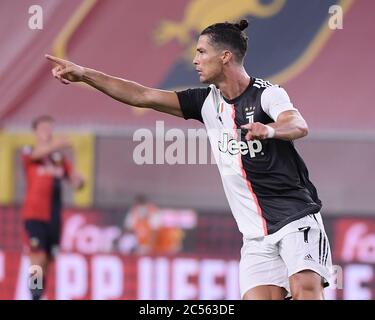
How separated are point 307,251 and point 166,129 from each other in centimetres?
623

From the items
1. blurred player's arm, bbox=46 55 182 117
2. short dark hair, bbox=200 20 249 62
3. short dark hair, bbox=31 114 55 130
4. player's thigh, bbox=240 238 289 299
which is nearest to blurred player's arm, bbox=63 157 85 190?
short dark hair, bbox=31 114 55 130

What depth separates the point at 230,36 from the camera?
289 inches

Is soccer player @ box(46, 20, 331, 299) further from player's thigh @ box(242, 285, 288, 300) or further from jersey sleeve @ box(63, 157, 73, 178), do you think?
jersey sleeve @ box(63, 157, 73, 178)

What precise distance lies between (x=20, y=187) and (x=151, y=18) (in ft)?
7.85

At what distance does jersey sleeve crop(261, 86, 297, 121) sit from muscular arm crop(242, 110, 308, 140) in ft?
0.20

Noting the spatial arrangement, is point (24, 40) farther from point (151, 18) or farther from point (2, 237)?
point (2, 237)

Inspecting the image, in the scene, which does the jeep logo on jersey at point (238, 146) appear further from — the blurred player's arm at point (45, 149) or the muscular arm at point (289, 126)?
the blurred player's arm at point (45, 149)

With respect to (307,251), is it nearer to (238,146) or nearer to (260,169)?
(260,169)

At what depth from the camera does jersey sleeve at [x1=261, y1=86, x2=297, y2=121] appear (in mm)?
6883

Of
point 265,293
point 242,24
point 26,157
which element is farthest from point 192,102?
point 26,157

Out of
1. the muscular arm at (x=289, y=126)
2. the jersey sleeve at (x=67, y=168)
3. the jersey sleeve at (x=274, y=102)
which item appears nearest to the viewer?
the muscular arm at (x=289, y=126)

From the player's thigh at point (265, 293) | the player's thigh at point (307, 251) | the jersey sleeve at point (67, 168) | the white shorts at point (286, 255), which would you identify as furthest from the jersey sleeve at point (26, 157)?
the player's thigh at point (307, 251)

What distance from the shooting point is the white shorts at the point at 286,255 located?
22.7ft

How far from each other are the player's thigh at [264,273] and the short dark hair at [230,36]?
1167 millimetres
